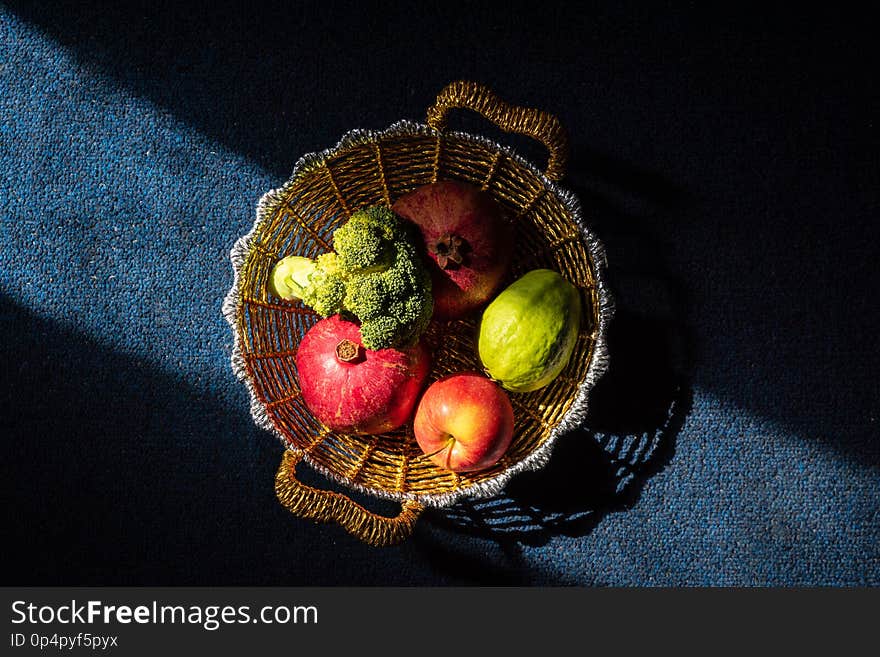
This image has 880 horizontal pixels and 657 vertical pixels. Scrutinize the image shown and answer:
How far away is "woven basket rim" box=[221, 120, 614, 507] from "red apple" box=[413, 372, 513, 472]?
0.15 feet

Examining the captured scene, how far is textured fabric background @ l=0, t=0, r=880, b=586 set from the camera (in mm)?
1391

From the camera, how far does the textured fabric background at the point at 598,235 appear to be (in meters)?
1.39

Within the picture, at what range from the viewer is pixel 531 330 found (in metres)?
1.08

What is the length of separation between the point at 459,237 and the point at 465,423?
27 centimetres

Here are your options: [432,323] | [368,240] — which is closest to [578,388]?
[432,323]

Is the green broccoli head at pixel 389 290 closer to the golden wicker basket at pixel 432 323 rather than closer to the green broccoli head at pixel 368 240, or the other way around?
the green broccoli head at pixel 368 240

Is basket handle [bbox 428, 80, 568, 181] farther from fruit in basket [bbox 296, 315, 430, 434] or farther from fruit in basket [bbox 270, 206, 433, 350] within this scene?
fruit in basket [bbox 296, 315, 430, 434]

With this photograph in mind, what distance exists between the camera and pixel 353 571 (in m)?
1.40

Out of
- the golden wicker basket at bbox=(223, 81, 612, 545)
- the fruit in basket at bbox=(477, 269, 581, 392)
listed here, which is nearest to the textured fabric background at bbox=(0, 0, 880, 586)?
the golden wicker basket at bbox=(223, 81, 612, 545)

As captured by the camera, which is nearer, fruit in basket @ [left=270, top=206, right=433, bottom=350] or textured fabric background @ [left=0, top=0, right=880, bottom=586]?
fruit in basket @ [left=270, top=206, right=433, bottom=350]

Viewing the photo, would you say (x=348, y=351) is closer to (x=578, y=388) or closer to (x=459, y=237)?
(x=459, y=237)

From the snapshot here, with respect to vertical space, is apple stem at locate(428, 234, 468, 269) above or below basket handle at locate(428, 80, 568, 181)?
below

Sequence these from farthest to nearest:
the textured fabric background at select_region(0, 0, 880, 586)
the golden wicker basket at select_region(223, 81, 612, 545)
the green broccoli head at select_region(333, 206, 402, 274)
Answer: the textured fabric background at select_region(0, 0, 880, 586) → the golden wicker basket at select_region(223, 81, 612, 545) → the green broccoli head at select_region(333, 206, 402, 274)

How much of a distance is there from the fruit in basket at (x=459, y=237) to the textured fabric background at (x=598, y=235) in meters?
0.35
